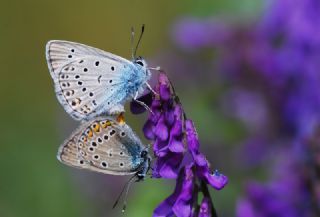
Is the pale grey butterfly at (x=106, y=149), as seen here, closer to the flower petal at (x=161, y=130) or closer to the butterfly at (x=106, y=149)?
the butterfly at (x=106, y=149)

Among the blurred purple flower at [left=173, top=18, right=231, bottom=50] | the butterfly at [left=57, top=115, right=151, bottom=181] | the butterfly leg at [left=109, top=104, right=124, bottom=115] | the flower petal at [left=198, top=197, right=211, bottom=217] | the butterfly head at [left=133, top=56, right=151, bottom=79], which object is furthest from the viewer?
the blurred purple flower at [left=173, top=18, right=231, bottom=50]

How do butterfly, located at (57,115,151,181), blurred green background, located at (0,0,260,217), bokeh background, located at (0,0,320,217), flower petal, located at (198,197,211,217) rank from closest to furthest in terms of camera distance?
flower petal, located at (198,197,211,217) → butterfly, located at (57,115,151,181) → bokeh background, located at (0,0,320,217) → blurred green background, located at (0,0,260,217)

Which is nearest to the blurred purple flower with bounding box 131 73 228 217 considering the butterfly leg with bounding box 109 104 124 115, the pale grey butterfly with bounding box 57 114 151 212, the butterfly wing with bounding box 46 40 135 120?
the pale grey butterfly with bounding box 57 114 151 212

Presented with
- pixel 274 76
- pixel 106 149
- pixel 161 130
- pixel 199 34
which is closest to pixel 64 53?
pixel 106 149

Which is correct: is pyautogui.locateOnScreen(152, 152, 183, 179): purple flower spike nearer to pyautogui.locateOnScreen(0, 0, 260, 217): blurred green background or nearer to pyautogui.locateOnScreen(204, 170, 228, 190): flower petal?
pyautogui.locateOnScreen(204, 170, 228, 190): flower petal

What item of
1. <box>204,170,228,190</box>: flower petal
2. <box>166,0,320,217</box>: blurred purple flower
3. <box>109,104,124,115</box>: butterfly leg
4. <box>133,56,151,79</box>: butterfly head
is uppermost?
<box>133,56,151,79</box>: butterfly head

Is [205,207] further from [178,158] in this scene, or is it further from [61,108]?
[61,108]
